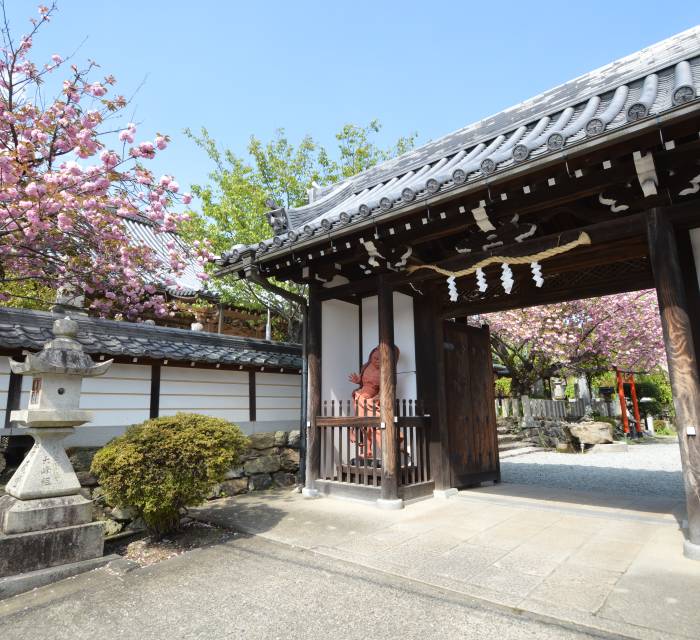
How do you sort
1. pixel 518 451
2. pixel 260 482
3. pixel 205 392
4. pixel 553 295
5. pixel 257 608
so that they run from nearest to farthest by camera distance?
1. pixel 257 608
2. pixel 553 295
3. pixel 205 392
4. pixel 260 482
5. pixel 518 451

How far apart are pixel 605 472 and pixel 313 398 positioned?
6.76 meters

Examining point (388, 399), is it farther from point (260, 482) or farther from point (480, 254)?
point (260, 482)

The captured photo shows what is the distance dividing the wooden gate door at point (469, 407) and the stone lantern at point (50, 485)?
4.46 m

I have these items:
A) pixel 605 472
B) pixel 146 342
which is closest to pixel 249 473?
pixel 146 342

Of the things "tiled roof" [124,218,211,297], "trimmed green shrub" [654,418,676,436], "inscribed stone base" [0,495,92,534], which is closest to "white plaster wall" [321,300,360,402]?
"inscribed stone base" [0,495,92,534]

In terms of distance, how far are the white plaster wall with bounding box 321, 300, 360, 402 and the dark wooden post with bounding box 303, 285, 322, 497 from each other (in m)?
0.15

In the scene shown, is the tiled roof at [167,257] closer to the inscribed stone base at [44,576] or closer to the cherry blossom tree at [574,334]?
the inscribed stone base at [44,576]

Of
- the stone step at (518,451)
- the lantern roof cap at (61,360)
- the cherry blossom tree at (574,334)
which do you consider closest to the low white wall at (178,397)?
the lantern roof cap at (61,360)

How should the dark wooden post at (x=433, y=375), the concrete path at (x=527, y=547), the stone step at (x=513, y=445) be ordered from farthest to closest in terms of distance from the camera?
the stone step at (x=513, y=445), the dark wooden post at (x=433, y=375), the concrete path at (x=527, y=547)

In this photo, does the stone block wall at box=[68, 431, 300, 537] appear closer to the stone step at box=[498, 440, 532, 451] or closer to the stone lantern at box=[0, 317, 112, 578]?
the stone lantern at box=[0, 317, 112, 578]

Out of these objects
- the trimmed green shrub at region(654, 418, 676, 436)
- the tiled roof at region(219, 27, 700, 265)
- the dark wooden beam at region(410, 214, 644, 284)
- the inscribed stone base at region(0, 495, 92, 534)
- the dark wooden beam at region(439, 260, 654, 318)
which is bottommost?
the trimmed green shrub at region(654, 418, 676, 436)

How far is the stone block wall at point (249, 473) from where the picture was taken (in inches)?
198

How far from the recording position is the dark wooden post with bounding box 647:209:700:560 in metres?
3.47

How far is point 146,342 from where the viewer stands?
586 centimetres
